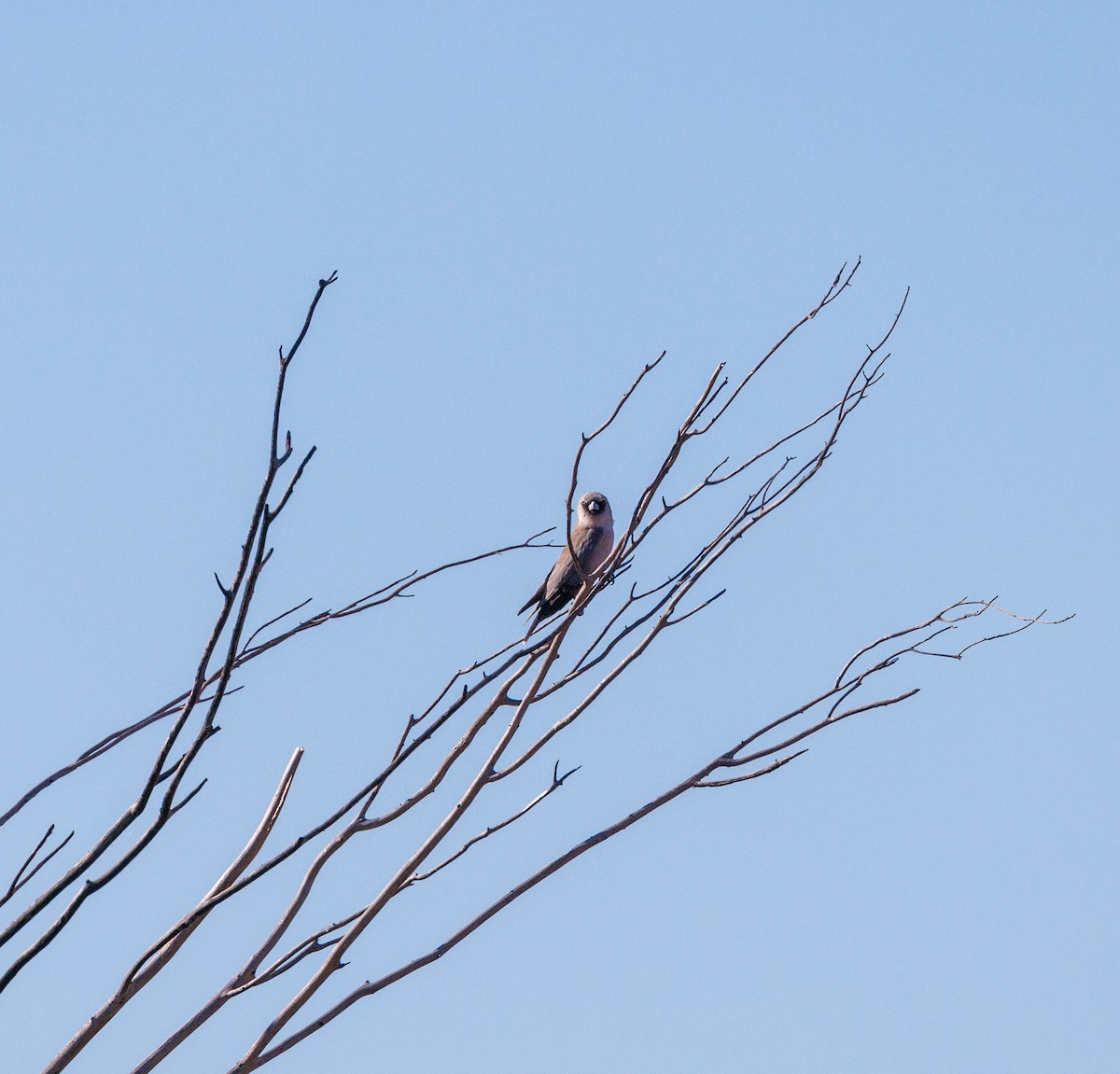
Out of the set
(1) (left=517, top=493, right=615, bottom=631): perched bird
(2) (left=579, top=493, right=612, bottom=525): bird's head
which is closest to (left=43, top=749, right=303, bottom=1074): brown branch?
(1) (left=517, top=493, right=615, bottom=631): perched bird

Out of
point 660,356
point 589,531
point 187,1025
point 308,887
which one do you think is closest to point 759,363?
point 660,356

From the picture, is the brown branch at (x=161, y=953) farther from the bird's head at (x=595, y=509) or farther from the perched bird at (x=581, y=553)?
the bird's head at (x=595, y=509)

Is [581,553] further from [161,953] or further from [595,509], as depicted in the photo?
[161,953]

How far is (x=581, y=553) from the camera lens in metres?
7.39

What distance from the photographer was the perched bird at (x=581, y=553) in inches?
285

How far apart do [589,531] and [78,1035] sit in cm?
588

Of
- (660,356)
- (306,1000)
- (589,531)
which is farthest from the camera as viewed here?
(589,531)

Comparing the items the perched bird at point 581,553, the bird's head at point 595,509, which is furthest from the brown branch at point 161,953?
the bird's head at point 595,509

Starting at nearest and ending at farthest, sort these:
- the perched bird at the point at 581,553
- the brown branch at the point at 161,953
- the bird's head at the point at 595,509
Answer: the brown branch at the point at 161,953 → the perched bird at the point at 581,553 → the bird's head at the point at 595,509

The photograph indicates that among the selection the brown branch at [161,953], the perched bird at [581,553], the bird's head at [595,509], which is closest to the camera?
the brown branch at [161,953]

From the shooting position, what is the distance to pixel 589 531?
303 inches

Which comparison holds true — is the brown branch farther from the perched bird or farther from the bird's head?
the bird's head

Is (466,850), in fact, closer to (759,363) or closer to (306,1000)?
(306,1000)

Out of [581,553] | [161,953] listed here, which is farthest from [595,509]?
[161,953]
